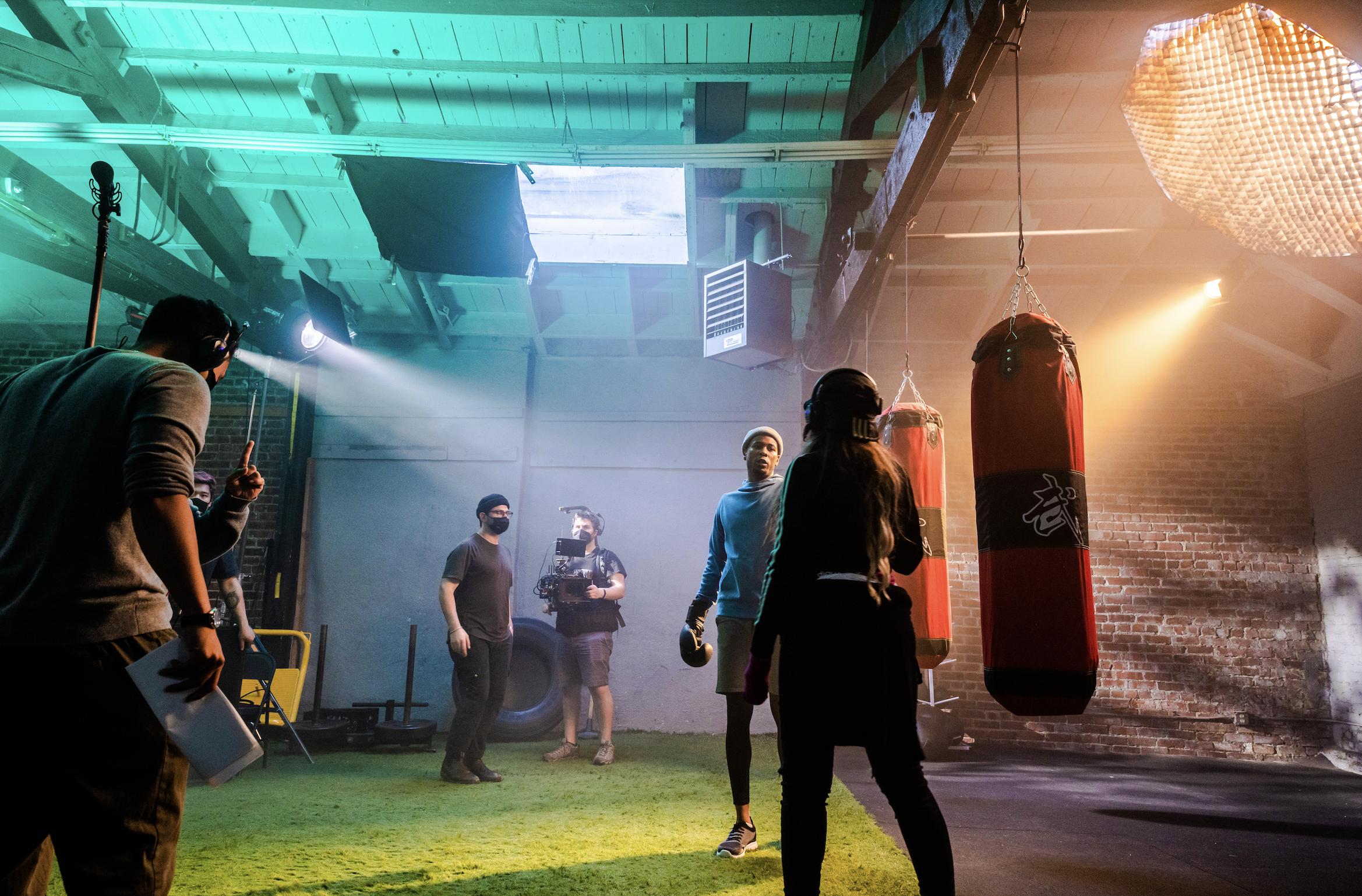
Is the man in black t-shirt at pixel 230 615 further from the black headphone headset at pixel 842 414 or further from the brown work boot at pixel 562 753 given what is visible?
the black headphone headset at pixel 842 414

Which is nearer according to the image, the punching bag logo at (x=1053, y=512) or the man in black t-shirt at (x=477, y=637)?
the punching bag logo at (x=1053, y=512)

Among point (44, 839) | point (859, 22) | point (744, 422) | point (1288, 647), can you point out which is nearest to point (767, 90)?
point (859, 22)

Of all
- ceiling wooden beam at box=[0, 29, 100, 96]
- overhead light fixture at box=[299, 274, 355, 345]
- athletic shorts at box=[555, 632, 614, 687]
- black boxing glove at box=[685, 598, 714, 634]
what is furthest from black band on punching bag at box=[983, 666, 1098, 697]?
overhead light fixture at box=[299, 274, 355, 345]

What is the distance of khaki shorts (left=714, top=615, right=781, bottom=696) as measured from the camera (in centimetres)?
296

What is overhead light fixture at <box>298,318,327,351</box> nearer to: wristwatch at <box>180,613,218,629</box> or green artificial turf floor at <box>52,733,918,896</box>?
green artificial turf floor at <box>52,733,918,896</box>

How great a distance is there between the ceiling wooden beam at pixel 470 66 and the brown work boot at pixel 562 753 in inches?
168

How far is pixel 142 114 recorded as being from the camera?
4809 mm

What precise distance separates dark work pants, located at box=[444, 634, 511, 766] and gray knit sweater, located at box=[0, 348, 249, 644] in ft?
10.00

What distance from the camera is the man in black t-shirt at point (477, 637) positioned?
14.1ft

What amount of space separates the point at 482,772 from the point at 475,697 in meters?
0.42

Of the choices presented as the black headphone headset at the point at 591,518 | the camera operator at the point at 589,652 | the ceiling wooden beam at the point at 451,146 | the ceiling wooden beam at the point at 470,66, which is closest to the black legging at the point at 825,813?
the ceiling wooden beam at the point at 451,146

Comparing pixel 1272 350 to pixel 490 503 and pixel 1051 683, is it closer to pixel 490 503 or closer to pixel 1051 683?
pixel 1051 683

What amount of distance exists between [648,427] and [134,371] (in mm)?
5861

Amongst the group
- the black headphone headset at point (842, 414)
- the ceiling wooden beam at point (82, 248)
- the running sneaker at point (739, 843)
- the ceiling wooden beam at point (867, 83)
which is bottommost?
the running sneaker at point (739, 843)
